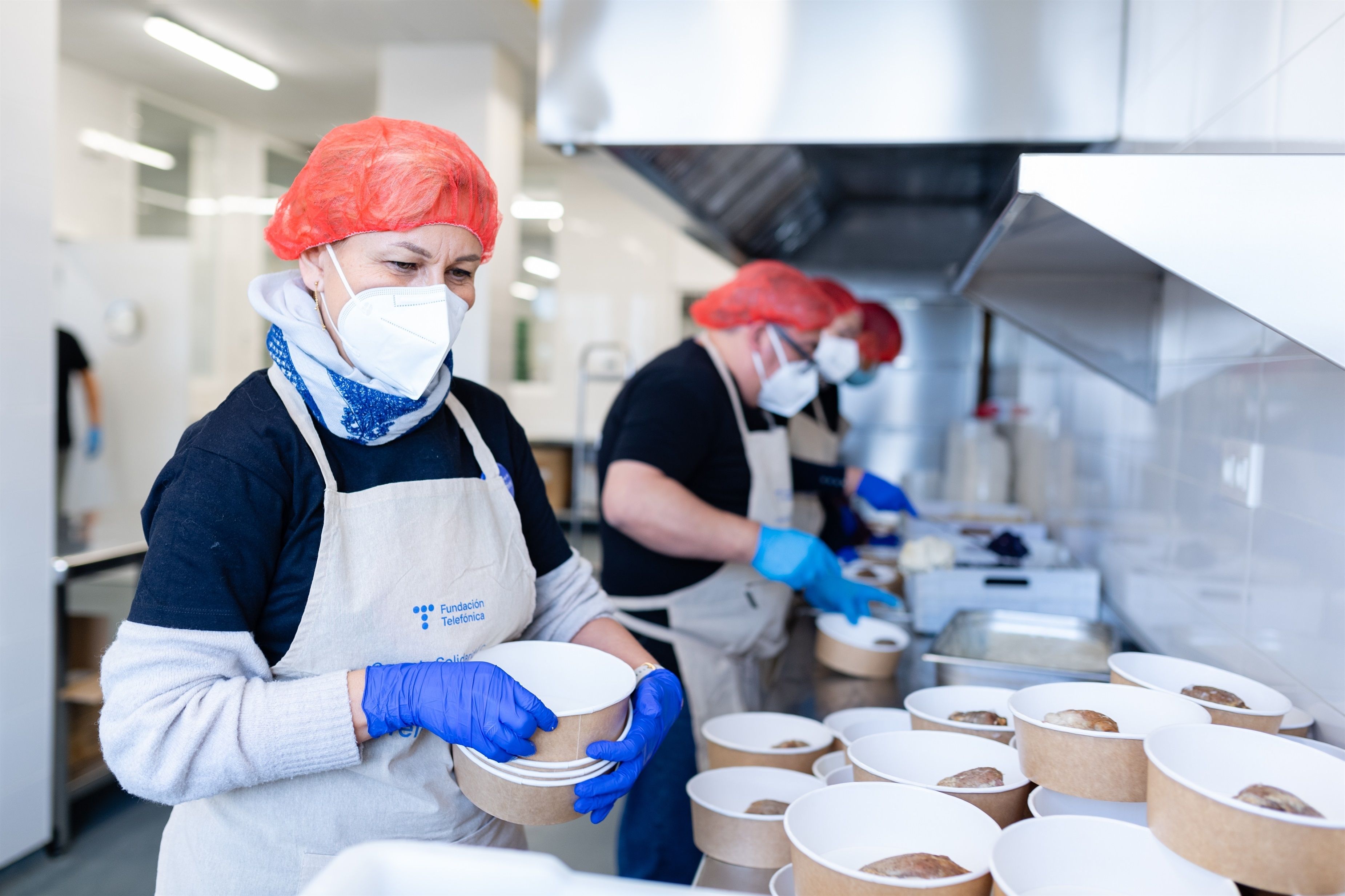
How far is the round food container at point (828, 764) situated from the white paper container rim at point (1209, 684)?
365 millimetres

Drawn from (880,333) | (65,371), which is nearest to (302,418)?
(880,333)

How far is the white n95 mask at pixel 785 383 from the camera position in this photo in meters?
2.24

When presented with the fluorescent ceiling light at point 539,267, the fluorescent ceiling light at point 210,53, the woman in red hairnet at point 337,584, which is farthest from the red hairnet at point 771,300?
the fluorescent ceiling light at point 539,267

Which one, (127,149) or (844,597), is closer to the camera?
(844,597)

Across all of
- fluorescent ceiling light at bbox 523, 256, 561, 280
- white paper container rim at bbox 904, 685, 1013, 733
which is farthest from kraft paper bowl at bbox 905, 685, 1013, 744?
fluorescent ceiling light at bbox 523, 256, 561, 280

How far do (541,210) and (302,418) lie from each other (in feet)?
26.0

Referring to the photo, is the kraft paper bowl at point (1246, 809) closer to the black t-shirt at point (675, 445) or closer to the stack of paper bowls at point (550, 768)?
the stack of paper bowls at point (550, 768)

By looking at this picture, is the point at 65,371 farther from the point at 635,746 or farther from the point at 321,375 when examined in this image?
the point at 635,746

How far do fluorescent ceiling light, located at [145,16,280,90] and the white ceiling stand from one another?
54 mm

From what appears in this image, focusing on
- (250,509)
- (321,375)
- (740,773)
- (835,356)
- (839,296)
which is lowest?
(740,773)

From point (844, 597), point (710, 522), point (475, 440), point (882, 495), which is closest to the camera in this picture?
point (475, 440)

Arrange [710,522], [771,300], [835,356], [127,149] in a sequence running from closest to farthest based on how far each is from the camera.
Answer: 1. [710,522]
2. [771,300]
3. [835,356]
4. [127,149]

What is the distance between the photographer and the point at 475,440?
128 cm

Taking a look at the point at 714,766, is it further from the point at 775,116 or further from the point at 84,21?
the point at 84,21
